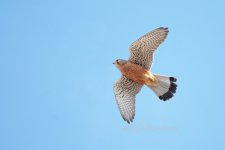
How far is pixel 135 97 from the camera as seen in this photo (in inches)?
690

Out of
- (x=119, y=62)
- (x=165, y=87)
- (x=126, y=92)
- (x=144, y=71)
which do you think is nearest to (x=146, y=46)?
(x=144, y=71)

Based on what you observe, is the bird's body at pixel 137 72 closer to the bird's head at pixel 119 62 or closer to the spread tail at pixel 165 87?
the bird's head at pixel 119 62

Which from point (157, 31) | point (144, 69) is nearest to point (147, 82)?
point (144, 69)

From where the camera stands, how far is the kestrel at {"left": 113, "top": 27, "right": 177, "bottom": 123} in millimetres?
16906

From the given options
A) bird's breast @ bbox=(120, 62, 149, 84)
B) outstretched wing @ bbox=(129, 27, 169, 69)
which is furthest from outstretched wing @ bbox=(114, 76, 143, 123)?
outstretched wing @ bbox=(129, 27, 169, 69)

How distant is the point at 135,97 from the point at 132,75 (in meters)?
0.71

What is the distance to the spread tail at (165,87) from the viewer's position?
56.1ft

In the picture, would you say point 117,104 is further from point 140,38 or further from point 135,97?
point 140,38

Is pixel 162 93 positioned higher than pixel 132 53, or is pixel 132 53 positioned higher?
pixel 132 53

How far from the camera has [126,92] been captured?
17.5m

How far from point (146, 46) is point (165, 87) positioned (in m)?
1.26

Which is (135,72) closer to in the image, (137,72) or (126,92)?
(137,72)

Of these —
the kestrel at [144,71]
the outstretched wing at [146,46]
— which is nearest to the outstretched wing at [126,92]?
the kestrel at [144,71]

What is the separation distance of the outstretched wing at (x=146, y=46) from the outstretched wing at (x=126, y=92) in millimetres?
675
